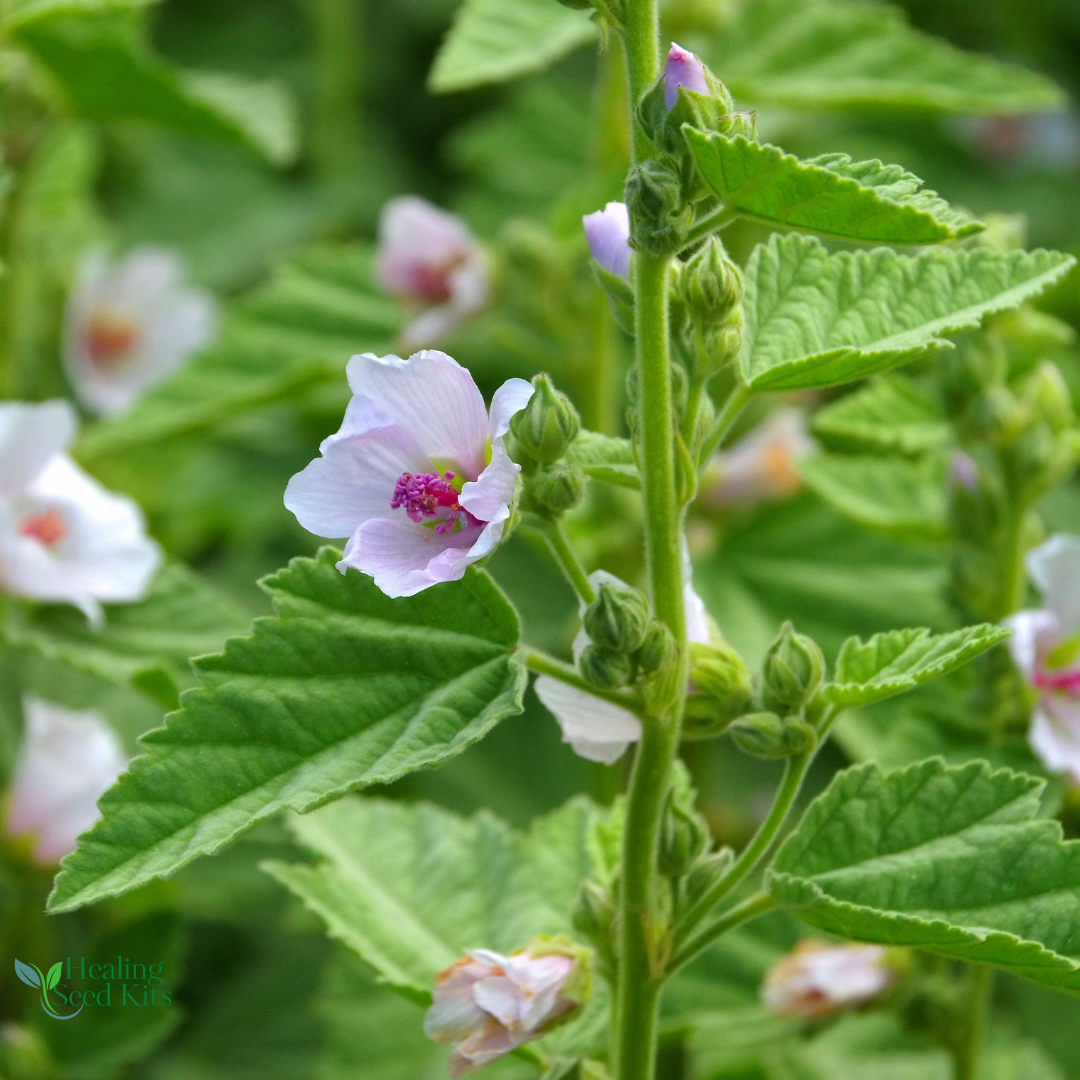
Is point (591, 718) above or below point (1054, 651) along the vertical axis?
above

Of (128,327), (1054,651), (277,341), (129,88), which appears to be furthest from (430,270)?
(1054,651)

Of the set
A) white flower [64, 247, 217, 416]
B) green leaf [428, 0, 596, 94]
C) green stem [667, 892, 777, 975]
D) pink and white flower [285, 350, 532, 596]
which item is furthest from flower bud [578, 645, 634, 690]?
white flower [64, 247, 217, 416]

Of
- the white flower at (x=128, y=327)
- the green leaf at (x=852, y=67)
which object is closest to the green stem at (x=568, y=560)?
the green leaf at (x=852, y=67)

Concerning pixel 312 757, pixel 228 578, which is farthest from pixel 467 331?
pixel 312 757

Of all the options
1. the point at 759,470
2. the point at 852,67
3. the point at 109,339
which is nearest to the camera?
the point at 852,67

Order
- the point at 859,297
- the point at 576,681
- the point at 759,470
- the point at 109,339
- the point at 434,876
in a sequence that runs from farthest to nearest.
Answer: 1. the point at 109,339
2. the point at 759,470
3. the point at 434,876
4. the point at 859,297
5. the point at 576,681

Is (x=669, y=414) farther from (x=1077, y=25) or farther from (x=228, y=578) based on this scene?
(x=1077, y=25)

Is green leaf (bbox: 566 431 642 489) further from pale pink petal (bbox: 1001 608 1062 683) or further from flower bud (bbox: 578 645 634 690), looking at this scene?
pale pink petal (bbox: 1001 608 1062 683)

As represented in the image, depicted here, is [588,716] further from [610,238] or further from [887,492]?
[887,492]
